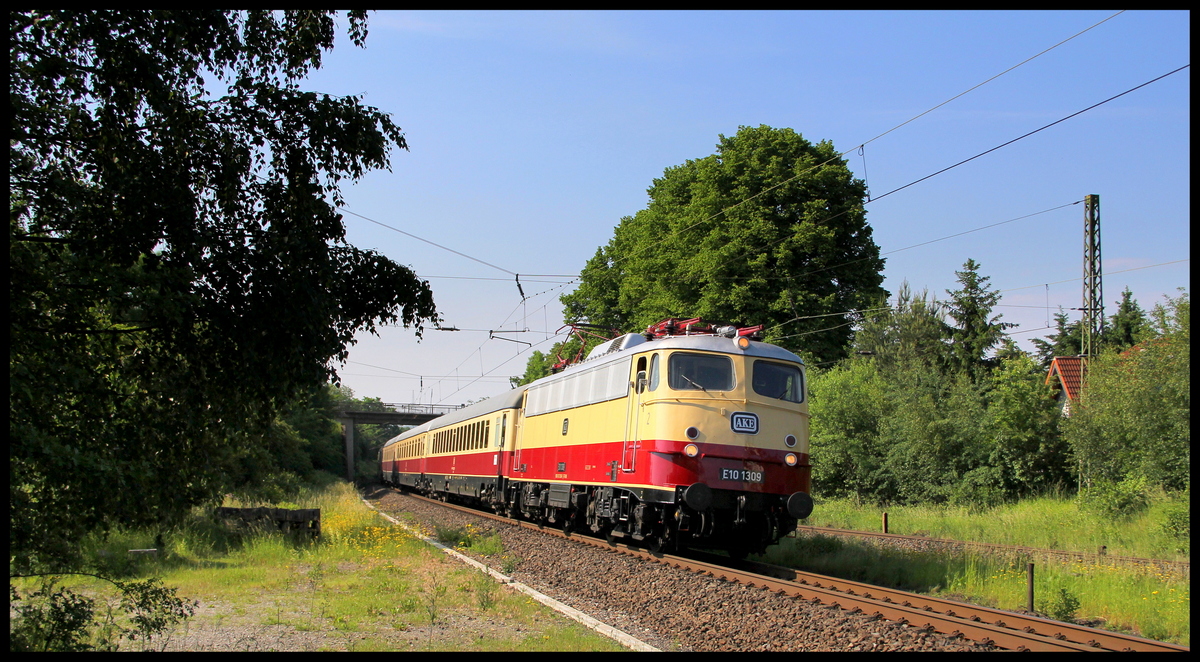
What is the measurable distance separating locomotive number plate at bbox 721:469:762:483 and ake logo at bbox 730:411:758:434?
0.58 metres

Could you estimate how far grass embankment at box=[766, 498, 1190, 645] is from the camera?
9.50 meters

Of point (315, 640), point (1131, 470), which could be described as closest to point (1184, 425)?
point (1131, 470)

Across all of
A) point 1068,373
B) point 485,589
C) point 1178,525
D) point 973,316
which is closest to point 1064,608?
point 485,589

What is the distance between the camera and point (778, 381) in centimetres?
1356

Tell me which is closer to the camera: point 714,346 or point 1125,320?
point 714,346

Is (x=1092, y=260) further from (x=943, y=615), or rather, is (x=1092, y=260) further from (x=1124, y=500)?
(x=943, y=615)

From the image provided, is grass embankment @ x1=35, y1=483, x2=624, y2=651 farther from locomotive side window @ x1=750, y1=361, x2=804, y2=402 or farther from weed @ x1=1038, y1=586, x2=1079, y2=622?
weed @ x1=1038, y1=586, x2=1079, y2=622

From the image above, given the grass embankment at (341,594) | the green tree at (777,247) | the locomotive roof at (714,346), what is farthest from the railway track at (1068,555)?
the green tree at (777,247)

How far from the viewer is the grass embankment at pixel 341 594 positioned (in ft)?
28.1

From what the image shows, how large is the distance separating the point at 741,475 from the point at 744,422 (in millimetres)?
778

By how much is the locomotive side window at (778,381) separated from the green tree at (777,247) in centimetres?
1769

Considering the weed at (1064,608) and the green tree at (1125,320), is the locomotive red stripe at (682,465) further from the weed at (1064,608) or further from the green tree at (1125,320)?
the green tree at (1125,320)

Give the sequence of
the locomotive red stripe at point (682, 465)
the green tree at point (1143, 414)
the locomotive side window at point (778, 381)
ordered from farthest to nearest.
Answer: the green tree at point (1143, 414)
the locomotive side window at point (778, 381)
the locomotive red stripe at point (682, 465)

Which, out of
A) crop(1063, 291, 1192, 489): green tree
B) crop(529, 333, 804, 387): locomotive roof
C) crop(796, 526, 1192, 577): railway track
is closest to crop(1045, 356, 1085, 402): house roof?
crop(1063, 291, 1192, 489): green tree
